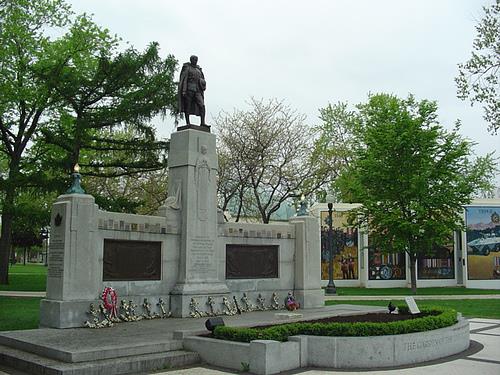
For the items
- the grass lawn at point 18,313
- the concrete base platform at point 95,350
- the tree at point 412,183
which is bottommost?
the grass lawn at point 18,313

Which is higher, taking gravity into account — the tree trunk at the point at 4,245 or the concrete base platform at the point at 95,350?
the tree trunk at the point at 4,245

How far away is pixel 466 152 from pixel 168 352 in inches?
960

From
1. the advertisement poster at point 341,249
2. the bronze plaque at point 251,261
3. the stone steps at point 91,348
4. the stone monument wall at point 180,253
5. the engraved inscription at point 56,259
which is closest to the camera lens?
the stone steps at point 91,348

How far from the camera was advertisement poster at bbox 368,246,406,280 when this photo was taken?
36000 millimetres

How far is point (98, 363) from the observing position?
30.3 ft

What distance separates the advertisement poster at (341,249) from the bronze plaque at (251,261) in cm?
1874

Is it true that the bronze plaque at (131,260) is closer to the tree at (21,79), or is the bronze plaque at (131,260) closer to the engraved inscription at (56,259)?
the engraved inscription at (56,259)

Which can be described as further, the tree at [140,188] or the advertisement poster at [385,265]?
the tree at [140,188]

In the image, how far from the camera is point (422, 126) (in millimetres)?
30844

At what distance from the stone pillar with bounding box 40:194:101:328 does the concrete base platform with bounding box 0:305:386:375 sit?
521 mm

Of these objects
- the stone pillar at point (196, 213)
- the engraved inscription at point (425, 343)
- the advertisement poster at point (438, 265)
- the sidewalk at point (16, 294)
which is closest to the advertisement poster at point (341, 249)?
the advertisement poster at point (438, 265)

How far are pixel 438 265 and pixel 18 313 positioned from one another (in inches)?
1107

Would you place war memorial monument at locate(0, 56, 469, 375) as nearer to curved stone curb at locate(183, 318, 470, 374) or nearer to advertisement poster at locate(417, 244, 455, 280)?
curved stone curb at locate(183, 318, 470, 374)

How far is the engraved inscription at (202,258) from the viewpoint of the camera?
15672mm
